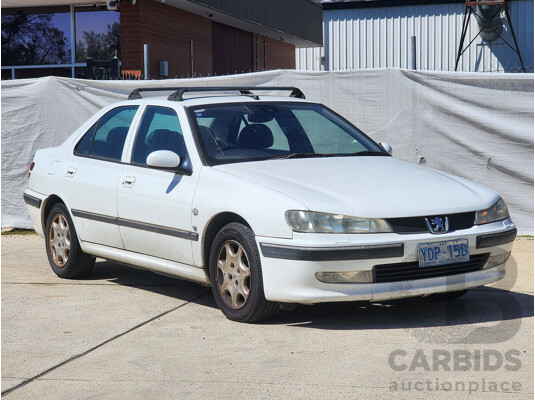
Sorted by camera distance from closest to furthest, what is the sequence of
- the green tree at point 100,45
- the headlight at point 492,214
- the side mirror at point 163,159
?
the headlight at point 492,214 < the side mirror at point 163,159 < the green tree at point 100,45

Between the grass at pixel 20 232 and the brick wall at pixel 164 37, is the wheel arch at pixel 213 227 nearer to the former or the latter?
the grass at pixel 20 232

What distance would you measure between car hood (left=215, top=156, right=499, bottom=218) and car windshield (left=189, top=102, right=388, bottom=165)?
0.21m

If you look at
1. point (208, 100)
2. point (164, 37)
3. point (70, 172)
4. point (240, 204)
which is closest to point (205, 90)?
point (208, 100)

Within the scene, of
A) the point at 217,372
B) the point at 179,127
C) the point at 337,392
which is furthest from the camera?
the point at 179,127

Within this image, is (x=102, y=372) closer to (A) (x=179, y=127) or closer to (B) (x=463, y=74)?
(A) (x=179, y=127)

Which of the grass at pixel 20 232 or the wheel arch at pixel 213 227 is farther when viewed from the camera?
the grass at pixel 20 232

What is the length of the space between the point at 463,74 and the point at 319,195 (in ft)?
15.4

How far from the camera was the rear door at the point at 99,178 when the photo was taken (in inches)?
281

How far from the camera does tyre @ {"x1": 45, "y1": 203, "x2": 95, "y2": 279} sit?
772cm

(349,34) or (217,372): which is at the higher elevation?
(349,34)

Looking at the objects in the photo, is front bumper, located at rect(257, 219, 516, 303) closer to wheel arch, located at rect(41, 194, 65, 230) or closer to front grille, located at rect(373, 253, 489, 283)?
front grille, located at rect(373, 253, 489, 283)

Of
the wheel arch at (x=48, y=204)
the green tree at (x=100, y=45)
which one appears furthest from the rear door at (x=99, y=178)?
the green tree at (x=100, y=45)

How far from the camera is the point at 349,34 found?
29719mm

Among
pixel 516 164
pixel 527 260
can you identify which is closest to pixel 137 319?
pixel 527 260
